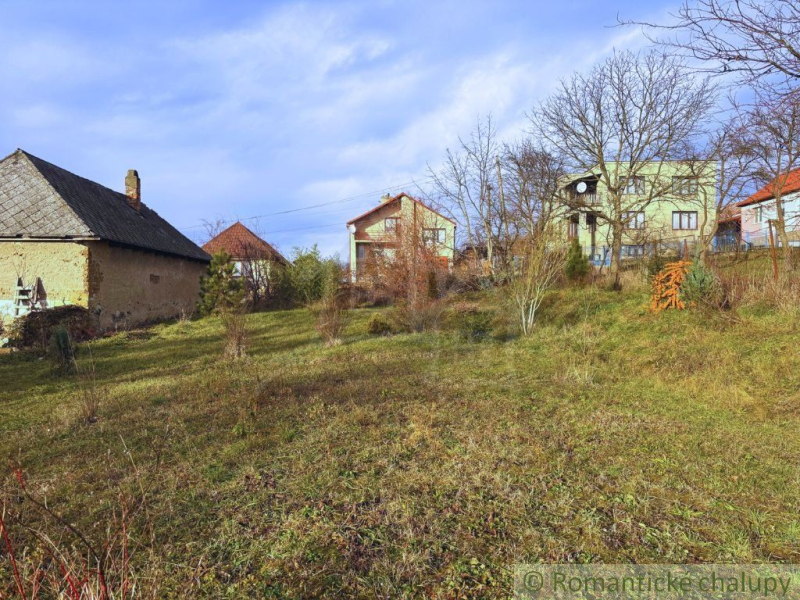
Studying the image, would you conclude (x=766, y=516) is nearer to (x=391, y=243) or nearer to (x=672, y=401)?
(x=672, y=401)

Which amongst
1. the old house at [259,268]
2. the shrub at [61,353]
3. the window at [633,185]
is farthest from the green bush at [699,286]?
the old house at [259,268]

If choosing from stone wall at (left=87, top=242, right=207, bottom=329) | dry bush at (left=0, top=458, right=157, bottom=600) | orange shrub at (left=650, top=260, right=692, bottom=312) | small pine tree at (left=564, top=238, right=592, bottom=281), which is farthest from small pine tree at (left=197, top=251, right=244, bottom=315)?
dry bush at (left=0, top=458, right=157, bottom=600)

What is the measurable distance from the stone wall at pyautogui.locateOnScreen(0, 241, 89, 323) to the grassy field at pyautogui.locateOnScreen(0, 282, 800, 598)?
5776mm

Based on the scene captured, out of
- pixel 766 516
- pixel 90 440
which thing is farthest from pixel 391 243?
pixel 766 516

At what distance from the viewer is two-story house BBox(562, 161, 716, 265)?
18.3 metres

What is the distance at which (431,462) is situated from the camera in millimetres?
3762

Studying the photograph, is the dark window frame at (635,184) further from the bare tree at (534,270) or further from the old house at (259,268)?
the old house at (259,268)

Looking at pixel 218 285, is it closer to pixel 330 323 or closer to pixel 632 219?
pixel 330 323

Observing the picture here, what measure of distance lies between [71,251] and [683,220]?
35.9 metres

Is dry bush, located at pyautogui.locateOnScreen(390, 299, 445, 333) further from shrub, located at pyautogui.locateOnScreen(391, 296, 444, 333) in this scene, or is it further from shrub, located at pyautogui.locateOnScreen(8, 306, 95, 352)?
shrub, located at pyautogui.locateOnScreen(8, 306, 95, 352)

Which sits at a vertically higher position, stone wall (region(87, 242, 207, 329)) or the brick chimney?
the brick chimney

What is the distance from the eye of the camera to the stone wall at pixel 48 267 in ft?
41.9

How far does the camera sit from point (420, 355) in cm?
883

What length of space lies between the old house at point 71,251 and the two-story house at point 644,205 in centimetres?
1294
